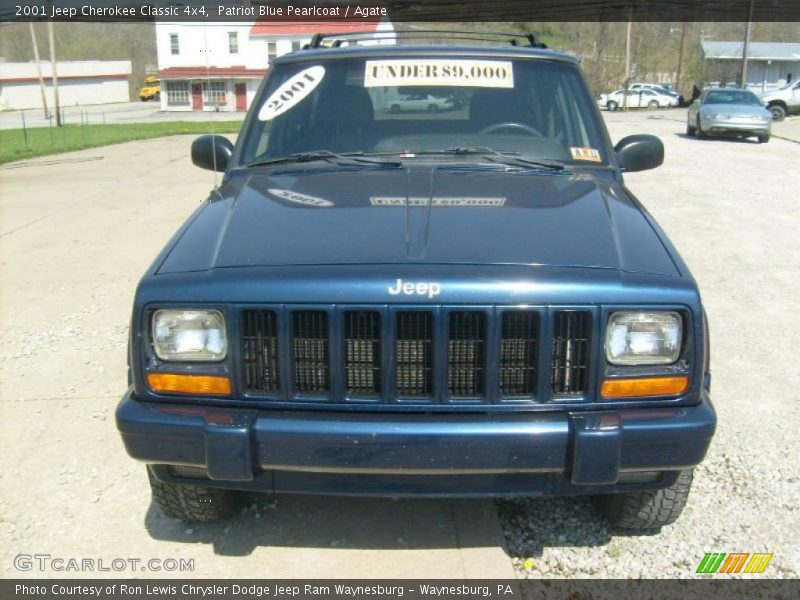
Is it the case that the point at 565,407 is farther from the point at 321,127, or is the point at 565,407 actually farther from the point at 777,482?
the point at 321,127

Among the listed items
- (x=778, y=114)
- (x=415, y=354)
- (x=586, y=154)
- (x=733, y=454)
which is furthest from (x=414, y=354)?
(x=778, y=114)

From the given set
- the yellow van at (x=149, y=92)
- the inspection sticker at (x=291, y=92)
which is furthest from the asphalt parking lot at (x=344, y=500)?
the yellow van at (x=149, y=92)

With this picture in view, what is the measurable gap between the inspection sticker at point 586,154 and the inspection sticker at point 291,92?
4.21 ft

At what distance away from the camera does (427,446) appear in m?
2.46

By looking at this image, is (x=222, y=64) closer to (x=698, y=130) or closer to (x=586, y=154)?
(x=698, y=130)

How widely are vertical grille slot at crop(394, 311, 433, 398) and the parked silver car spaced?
20.7 meters

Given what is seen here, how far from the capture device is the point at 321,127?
3.78 m

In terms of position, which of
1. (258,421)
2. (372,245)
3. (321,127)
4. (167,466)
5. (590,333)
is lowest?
(167,466)

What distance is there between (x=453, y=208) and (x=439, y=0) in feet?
102

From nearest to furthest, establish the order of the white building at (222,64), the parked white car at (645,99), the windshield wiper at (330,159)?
the windshield wiper at (330,159), the parked white car at (645,99), the white building at (222,64)

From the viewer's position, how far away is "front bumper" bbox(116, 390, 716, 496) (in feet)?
8.05

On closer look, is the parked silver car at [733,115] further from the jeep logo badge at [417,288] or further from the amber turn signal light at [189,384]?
the amber turn signal light at [189,384]

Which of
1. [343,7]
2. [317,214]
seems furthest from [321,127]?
[343,7]

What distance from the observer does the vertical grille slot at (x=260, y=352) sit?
8.37 ft
